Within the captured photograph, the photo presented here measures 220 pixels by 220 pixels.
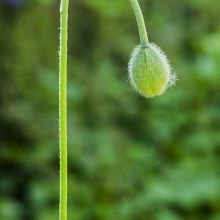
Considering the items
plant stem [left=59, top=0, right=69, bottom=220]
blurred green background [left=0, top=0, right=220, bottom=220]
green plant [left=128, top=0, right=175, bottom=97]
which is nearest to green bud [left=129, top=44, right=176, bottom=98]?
green plant [left=128, top=0, right=175, bottom=97]

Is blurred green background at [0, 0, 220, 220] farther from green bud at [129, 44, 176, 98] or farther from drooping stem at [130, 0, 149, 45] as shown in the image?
drooping stem at [130, 0, 149, 45]

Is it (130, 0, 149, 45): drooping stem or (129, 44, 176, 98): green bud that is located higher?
(130, 0, 149, 45): drooping stem

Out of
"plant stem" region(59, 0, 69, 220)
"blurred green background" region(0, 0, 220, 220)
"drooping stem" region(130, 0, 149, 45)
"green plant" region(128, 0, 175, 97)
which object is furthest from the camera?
"blurred green background" region(0, 0, 220, 220)

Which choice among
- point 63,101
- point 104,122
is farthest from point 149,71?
point 104,122

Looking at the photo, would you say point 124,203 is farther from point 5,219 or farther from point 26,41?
point 26,41

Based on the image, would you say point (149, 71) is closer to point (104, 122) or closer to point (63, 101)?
point (63, 101)

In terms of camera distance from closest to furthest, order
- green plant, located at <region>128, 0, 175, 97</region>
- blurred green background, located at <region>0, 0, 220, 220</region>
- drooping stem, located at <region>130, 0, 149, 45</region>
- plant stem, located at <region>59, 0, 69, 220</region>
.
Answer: plant stem, located at <region>59, 0, 69, 220</region> → drooping stem, located at <region>130, 0, 149, 45</region> → green plant, located at <region>128, 0, 175, 97</region> → blurred green background, located at <region>0, 0, 220, 220</region>

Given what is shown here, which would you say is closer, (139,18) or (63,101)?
(63,101)

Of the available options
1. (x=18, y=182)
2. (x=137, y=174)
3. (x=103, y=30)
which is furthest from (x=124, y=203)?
(x=103, y=30)
